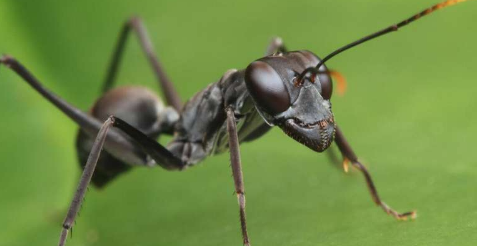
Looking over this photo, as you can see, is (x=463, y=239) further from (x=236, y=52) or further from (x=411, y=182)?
(x=236, y=52)

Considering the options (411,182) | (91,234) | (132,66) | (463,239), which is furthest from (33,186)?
(463,239)

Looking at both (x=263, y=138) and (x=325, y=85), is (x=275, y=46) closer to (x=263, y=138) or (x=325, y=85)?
(x=263, y=138)

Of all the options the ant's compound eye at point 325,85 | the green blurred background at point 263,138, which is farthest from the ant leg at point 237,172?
the ant's compound eye at point 325,85

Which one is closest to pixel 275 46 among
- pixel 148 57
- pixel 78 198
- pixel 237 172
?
pixel 148 57

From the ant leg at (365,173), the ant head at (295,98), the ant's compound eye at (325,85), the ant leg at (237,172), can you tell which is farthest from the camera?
the ant's compound eye at (325,85)

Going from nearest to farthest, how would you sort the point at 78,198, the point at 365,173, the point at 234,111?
the point at 78,198 → the point at 365,173 → the point at 234,111

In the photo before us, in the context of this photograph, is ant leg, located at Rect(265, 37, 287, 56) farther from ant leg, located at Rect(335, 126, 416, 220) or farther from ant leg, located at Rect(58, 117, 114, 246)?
ant leg, located at Rect(58, 117, 114, 246)

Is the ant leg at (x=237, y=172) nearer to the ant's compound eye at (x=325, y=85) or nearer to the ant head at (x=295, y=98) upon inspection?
the ant head at (x=295, y=98)
